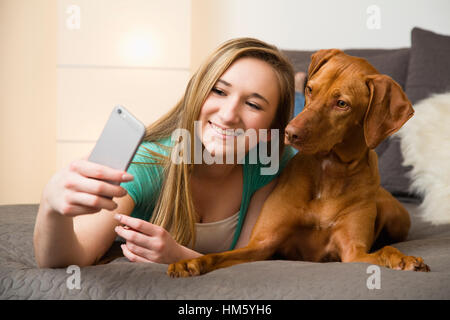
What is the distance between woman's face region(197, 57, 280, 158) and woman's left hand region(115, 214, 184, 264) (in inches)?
12.1

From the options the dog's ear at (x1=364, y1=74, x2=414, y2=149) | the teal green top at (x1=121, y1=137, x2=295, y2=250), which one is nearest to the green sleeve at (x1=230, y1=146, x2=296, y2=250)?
the teal green top at (x1=121, y1=137, x2=295, y2=250)

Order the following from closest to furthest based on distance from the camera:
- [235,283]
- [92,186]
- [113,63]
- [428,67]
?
[92,186]
[235,283]
[428,67]
[113,63]

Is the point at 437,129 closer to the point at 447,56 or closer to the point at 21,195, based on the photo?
the point at 447,56

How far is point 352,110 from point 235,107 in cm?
28

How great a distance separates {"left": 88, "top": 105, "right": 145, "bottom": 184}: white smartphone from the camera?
818 millimetres

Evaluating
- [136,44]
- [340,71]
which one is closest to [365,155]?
[340,71]

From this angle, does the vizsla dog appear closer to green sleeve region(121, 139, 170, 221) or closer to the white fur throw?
green sleeve region(121, 139, 170, 221)

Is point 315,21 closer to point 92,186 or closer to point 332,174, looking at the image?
point 332,174

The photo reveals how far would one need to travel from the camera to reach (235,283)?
2.88ft

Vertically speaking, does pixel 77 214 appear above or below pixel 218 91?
below

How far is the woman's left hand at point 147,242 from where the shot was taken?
0.96 meters

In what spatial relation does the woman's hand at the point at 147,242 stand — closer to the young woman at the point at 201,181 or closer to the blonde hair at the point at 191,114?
the young woman at the point at 201,181

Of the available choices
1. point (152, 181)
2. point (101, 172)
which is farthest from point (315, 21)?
point (101, 172)

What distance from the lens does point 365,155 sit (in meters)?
1.19
